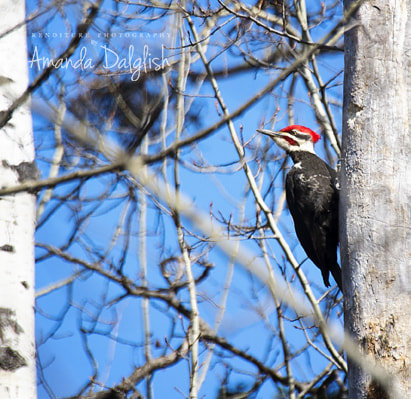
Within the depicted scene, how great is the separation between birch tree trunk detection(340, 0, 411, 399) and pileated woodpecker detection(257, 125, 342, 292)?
931mm

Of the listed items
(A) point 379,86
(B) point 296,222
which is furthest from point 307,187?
(A) point 379,86

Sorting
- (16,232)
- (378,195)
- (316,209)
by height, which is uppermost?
(316,209)

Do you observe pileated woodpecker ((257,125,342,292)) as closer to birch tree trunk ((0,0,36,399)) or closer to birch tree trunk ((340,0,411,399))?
birch tree trunk ((340,0,411,399))

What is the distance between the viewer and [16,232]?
2342 mm

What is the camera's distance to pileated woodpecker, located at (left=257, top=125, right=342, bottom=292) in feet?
11.9

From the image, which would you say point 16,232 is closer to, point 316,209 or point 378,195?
point 378,195

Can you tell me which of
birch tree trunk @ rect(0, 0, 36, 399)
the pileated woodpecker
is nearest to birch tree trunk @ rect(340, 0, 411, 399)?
the pileated woodpecker

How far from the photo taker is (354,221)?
8.32ft

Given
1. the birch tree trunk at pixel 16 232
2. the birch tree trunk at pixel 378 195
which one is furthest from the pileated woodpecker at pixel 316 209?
the birch tree trunk at pixel 16 232

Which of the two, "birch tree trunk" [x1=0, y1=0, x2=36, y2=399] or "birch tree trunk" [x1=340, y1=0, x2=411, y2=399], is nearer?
"birch tree trunk" [x1=0, y1=0, x2=36, y2=399]

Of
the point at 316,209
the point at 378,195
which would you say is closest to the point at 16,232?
the point at 378,195

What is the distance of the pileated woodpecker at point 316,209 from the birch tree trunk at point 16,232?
1798 mm

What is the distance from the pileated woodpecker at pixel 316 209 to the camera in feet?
11.9

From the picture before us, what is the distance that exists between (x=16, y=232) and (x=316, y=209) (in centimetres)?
Result: 193
